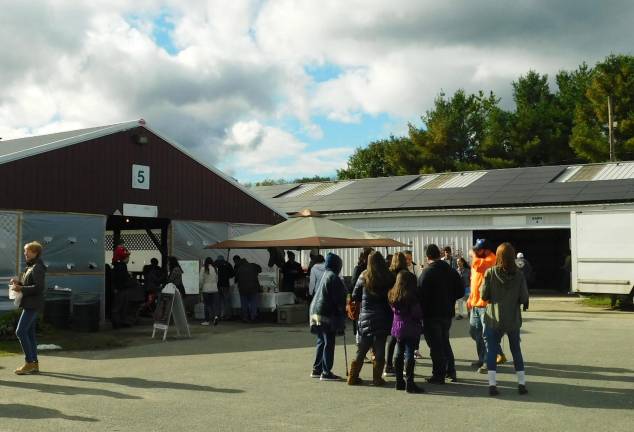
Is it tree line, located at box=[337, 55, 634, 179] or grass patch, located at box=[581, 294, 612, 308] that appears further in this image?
tree line, located at box=[337, 55, 634, 179]

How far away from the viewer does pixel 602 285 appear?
2081cm

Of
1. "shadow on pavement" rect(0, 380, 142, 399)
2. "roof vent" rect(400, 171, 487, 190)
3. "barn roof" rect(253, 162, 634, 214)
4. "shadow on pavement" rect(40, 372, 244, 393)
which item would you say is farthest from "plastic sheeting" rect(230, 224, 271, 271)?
"shadow on pavement" rect(0, 380, 142, 399)

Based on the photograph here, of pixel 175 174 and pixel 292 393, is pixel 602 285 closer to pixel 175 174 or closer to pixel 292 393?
pixel 175 174

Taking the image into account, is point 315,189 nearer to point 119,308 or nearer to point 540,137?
point 119,308

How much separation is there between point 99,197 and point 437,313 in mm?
10952

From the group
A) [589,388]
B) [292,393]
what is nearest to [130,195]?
[292,393]

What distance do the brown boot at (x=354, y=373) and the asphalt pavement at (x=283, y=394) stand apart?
151mm

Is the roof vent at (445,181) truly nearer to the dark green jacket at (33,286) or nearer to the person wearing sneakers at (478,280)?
the person wearing sneakers at (478,280)

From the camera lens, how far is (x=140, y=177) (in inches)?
739

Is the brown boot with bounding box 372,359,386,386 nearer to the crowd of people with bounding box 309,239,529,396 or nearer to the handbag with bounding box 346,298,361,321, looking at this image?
the crowd of people with bounding box 309,239,529,396

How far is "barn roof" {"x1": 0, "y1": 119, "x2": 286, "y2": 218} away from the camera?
53.3 feet

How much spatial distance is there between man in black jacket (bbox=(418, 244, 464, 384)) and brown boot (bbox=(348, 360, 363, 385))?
3.04ft

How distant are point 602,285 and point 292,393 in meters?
14.8

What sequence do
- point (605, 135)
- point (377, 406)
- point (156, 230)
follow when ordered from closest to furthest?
point (377, 406)
point (156, 230)
point (605, 135)
